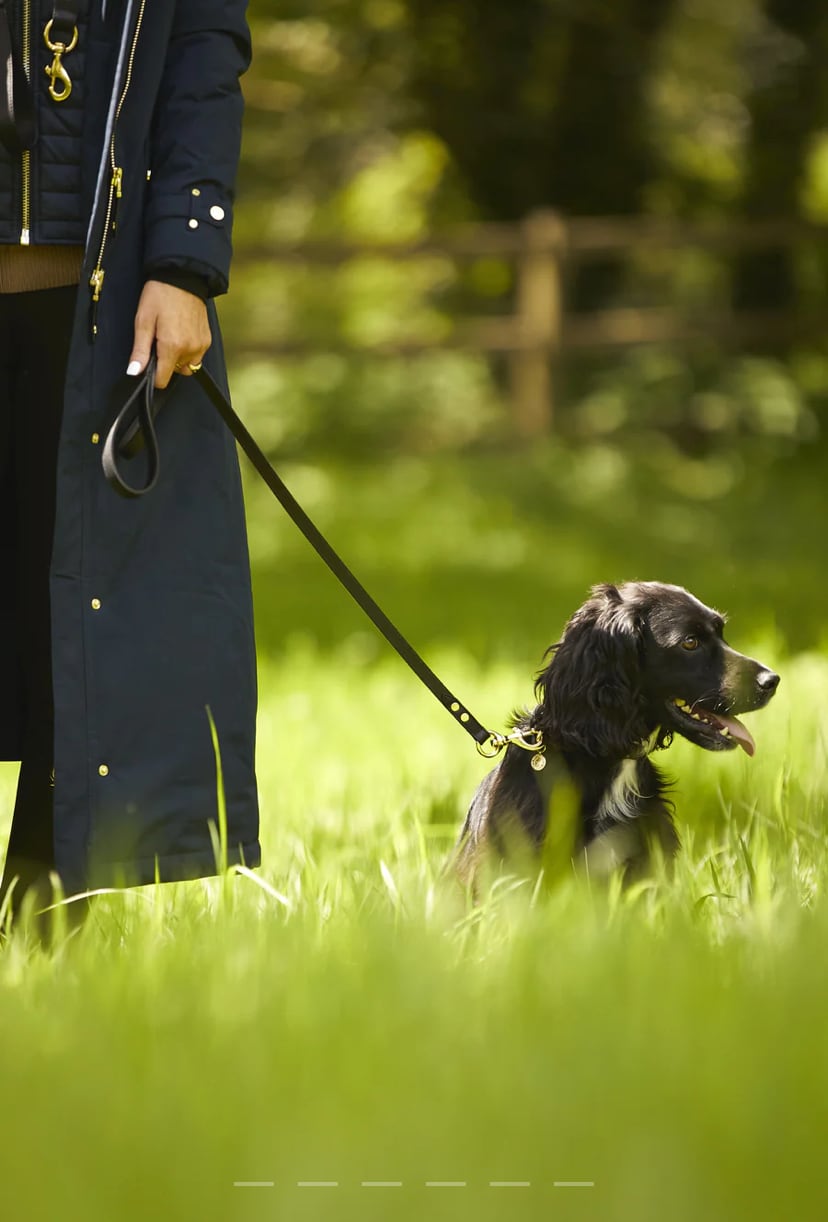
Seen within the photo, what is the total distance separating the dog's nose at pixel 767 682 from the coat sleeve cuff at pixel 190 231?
51.4 inches

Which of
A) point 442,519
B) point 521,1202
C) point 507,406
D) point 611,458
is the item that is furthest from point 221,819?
point 507,406

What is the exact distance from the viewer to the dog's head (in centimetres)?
316

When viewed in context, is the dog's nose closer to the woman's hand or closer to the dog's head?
the dog's head

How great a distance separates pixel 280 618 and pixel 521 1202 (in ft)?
18.3

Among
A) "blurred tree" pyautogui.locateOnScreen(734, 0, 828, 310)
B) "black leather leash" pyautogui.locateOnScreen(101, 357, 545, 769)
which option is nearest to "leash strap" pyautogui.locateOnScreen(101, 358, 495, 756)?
"black leather leash" pyautogui.locateOnScreen(101, 357, 545, 769)

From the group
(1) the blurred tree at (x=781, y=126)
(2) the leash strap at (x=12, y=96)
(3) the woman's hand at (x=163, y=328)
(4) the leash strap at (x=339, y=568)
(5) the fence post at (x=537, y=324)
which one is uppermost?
(1) the blurred tree at (x=781, y=126)

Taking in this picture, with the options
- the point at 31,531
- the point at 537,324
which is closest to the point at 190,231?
the point at 31,531

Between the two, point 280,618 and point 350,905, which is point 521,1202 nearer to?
point 350,905

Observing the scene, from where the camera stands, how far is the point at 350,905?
2727 millimetres

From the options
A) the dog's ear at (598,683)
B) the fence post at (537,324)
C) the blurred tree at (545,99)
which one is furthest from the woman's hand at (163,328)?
the blurred tree at (545,99)

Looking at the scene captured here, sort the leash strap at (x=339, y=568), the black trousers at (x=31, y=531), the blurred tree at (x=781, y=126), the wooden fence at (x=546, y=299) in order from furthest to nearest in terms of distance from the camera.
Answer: the blurred tree at (x=781, y=126) → the wooden fence at (x=546, y=299) → the leash strap at (x=339, y=568) → the black trousers at (x=31, y=531)

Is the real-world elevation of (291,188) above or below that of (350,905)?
above

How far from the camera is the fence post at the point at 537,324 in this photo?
13086mm

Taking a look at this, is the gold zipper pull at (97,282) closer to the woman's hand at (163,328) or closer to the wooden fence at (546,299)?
the woman's hand at (163,328)
